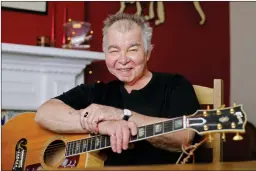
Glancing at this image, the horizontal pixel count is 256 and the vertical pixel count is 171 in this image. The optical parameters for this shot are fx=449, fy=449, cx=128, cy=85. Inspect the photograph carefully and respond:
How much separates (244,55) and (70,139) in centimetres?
208

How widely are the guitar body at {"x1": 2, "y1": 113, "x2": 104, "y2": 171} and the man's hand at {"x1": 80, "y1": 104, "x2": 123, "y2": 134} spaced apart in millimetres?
58

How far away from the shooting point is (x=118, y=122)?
1.29m

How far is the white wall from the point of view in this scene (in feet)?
10.3

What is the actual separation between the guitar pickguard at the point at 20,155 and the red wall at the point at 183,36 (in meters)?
1.07

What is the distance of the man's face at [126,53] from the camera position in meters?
1.56

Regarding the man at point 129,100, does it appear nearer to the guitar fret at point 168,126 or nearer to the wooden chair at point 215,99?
the wooden chair at point 215,99

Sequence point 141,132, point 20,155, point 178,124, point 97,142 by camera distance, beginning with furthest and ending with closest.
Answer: point 20,155
point 97,142
point 141,132
point 178,124

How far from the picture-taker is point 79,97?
166 centimetres

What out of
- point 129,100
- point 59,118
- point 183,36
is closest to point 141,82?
point 129,100

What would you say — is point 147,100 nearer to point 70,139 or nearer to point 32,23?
point 70,139

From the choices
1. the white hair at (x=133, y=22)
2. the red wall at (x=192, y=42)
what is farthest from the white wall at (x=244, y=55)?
the white hair at (x=133, y=22)

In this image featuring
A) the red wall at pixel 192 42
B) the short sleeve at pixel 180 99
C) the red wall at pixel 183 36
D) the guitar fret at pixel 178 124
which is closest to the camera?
the guitar fret at pixel 178 124

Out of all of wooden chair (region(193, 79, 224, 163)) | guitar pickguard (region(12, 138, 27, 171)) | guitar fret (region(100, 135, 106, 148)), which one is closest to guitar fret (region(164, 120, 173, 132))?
guitar fret (region(100, 135, 106, 148))

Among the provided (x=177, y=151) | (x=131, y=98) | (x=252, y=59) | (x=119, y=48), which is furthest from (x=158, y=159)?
(x=252, y=59)
